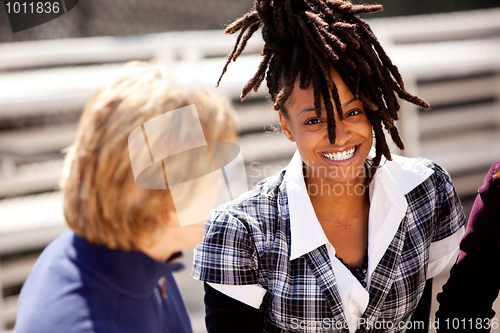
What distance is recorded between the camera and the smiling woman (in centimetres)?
150

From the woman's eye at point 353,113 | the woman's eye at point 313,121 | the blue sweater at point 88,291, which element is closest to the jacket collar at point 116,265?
the blue sweater at point 88,291

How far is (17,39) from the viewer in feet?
13.0

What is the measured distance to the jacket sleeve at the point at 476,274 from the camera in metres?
1.55

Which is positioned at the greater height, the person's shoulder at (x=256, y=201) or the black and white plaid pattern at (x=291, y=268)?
the person's shoulder at (x=256, y=201)

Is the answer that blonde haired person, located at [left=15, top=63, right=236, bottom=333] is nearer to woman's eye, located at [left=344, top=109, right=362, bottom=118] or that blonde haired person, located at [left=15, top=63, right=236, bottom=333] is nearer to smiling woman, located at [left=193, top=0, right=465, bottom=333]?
smiling woman, located at [left=193, top=0, right=465, bottom=333]

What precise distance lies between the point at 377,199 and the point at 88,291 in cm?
116

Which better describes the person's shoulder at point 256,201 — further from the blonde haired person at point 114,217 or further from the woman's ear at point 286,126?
the blonde haired person at point 114,217

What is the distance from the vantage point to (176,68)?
1.92m

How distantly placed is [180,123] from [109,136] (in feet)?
0.51

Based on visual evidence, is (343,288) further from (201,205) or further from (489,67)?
(489,67)

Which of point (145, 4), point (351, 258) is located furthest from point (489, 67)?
point (145, 4)

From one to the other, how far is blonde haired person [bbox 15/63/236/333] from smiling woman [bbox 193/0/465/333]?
0.53 m

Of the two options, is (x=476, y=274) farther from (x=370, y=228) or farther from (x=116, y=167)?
(x=116, y=167)

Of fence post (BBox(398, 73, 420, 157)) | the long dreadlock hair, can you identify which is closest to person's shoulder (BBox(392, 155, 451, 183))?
the long dreadlock hair
